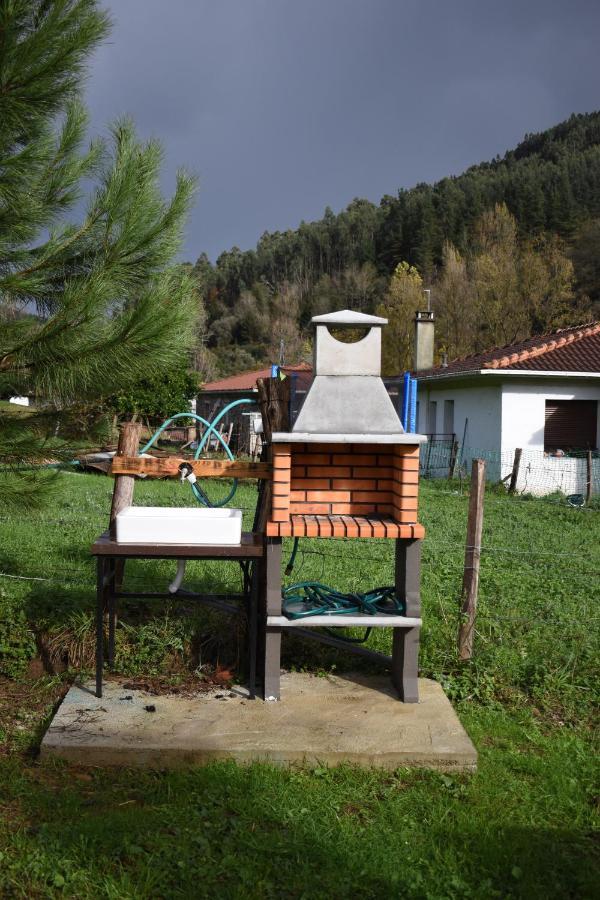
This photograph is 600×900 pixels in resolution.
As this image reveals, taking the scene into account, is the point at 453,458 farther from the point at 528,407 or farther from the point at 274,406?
the point at 274,406

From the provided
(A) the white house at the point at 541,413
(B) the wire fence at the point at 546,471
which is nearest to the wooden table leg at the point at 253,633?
(B) the wire fence at the point at 546,471

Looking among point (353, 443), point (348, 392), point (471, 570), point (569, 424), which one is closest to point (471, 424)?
point (569, 424)

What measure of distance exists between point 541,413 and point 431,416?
4991mm

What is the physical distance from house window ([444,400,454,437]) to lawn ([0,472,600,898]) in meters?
14.6

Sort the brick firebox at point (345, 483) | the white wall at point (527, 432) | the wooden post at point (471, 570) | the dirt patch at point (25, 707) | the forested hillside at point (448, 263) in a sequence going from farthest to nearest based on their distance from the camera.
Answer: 1. the forested hillside at point (448, 263)
2. the white wall at point (527, 432)
3. the wooden post at point (471, 570)
4. the brick firebox at point (345, 483)
5. the dirt patch at point (25, 707)

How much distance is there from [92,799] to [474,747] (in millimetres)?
1714

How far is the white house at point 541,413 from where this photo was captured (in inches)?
651

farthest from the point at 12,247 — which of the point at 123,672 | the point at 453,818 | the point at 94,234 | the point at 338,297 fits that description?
the point at 338,297

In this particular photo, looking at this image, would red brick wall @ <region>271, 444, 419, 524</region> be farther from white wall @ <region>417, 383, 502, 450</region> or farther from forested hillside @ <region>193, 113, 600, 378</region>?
forested hillside @ <region>193, 113, 600, 378</region>

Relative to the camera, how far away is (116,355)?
397 cm

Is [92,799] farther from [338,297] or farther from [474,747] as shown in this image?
[338,297]

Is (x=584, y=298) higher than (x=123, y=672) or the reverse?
higher

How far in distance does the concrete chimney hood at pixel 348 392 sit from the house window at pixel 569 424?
14042mm

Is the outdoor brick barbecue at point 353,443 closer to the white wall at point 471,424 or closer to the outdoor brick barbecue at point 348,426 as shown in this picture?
the outdoor brick barbecue at point 348,426
